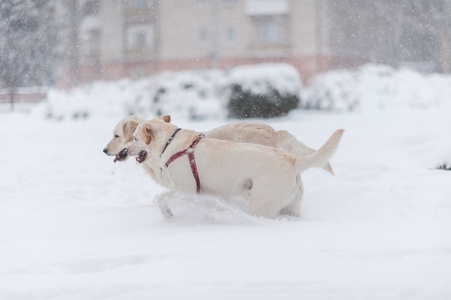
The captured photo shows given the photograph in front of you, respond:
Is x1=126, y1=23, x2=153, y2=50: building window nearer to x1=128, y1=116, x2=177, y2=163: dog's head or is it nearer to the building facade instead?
the building facade

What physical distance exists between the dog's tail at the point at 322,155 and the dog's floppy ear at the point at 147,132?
122 centimetres

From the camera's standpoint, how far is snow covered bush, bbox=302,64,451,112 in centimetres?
1619

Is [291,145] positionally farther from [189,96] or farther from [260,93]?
[189,96]

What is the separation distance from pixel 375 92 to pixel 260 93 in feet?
16.9

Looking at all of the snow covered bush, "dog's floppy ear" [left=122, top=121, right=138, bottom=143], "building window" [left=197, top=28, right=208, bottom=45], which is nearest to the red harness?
"dog's floppy ear" [left=122, top=121, right=138, bottom=143]

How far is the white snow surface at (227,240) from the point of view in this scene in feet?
8.31

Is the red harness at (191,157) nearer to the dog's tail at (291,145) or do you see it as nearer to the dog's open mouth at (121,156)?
the dog's open mouth at (121,156)

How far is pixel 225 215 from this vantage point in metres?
3.96

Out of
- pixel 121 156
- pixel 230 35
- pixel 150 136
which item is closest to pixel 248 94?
pixel 121 156

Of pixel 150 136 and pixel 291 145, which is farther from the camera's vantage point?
pixel 291 145

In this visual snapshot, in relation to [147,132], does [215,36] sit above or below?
above

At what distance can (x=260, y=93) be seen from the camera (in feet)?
43.6

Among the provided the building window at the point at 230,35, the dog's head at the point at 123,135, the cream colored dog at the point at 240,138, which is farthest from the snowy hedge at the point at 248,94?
the building window at the point at 230,35

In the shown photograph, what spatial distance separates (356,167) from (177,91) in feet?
27.7
